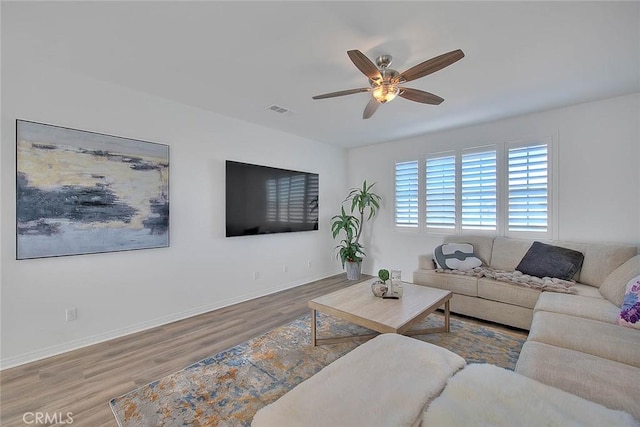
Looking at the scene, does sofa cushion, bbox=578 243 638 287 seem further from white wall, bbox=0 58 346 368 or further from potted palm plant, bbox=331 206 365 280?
white wall, bbox=0 58 346 368

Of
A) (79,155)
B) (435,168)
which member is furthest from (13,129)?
(435,168)

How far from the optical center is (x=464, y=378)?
1.22 meters

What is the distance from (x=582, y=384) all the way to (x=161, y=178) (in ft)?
12.1

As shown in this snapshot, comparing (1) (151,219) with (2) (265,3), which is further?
(1) (151,219)

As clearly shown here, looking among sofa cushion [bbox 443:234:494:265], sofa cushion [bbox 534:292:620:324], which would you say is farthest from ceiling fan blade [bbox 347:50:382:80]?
sofa cushion [bbox 443:234:494:265]

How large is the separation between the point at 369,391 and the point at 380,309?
119 centimetres

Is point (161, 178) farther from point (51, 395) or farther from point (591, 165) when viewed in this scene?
point (591, 165)

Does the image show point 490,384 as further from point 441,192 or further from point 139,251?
point 441,192

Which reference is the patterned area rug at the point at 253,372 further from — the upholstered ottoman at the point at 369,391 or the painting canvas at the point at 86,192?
the painting canvas at the point at 86,192

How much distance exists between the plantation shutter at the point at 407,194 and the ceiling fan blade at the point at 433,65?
276cm

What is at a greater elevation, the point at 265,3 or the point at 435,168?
the point at 265,3

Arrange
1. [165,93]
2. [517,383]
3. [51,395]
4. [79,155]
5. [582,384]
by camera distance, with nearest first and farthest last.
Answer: [517,383] < [582,384] < [51,395] < [79,155] < [165,93]

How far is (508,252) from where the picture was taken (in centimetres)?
340
